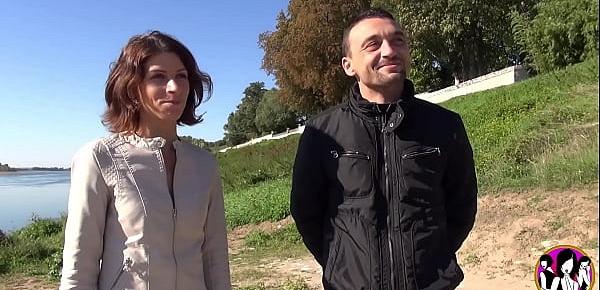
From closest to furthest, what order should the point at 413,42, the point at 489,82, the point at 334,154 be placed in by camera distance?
1. the point at 334,154
2. the point at 489,82
3. the point at 413,42

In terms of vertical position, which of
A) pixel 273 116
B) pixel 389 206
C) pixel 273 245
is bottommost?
pixel 273 245

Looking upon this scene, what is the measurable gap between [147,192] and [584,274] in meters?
2.04

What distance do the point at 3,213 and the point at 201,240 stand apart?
72.1 ft

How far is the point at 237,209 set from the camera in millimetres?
12992

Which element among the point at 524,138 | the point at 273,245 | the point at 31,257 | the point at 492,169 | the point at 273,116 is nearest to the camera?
the point at 524,138

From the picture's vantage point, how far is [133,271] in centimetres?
176

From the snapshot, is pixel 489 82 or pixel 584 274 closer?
pixel 584 274

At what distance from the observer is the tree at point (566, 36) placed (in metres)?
1.24

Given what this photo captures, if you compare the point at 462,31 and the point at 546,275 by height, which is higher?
the point at 462,31

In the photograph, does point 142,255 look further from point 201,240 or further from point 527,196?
point 527,196

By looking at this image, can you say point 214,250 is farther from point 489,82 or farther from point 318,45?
point 318,45

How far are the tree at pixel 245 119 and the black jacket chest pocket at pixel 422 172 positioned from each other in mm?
61833

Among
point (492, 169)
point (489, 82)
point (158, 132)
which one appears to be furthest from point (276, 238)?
point (489, 82)

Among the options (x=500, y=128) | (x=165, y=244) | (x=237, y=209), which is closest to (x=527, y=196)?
(x=500, y=128)
